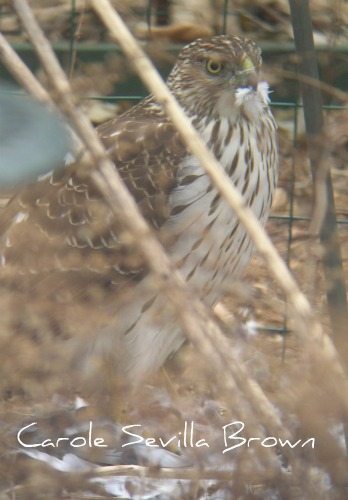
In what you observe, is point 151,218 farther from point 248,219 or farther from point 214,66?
point 248,219

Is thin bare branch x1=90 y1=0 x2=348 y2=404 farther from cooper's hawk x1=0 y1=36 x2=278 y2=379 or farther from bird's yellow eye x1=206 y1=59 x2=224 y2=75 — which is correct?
bird's yellow eye x1=206 y1=59 x2=224 y2=75

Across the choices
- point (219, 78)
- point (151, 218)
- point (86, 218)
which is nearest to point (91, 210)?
point (86, 218)

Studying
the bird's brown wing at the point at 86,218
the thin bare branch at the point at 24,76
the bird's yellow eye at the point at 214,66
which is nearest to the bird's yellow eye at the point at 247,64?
the bird's yellow eye at the point at 214,66

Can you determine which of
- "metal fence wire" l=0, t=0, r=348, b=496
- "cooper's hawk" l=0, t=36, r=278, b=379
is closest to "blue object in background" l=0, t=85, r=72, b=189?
"metal fence wire" l=0, t=0, r=348, b=496

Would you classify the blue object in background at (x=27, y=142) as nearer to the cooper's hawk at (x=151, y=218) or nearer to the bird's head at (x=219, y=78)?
the cooper's hawk at (x=151, y=218)

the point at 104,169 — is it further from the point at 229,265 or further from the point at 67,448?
the point at 229,265
